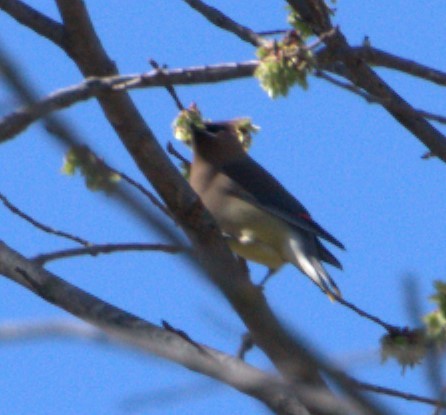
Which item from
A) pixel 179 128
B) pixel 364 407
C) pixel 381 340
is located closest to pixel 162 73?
pixel 381 340

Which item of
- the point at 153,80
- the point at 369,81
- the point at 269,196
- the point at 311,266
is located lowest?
the point at 153,80

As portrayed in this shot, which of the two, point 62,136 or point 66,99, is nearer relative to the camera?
point 62,136

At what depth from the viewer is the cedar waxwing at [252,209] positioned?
576cm

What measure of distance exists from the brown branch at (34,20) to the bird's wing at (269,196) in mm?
2721

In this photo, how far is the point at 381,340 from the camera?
→ 115 inches

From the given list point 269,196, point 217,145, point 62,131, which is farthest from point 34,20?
point 217,145

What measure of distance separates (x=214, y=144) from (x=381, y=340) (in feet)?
12.5

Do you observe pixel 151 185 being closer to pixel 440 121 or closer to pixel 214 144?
pixel 440 121

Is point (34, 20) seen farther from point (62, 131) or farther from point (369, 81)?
point (62, 131)

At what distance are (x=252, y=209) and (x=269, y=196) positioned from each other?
20 centimetres

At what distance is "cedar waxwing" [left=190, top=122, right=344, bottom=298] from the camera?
5.76m

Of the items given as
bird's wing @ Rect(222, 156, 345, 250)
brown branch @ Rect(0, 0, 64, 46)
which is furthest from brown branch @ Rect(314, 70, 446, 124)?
bird's wing @ Rect(222, 156, 345, 250)

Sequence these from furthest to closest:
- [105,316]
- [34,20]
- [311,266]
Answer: [311,266]
[34,20]
[105,316]

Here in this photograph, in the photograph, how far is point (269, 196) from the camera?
6.28 m
